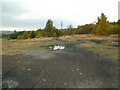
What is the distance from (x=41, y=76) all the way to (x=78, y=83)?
2.56 m

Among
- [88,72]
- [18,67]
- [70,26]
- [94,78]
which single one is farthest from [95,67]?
[70,26]

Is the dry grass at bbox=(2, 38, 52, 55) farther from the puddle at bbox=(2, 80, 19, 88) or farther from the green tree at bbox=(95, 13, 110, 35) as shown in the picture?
the green tree at bbox=(95, 13, 110, 35)

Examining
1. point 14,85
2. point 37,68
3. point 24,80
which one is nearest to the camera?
point 14,85

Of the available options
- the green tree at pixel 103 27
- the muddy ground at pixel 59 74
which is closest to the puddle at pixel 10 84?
the muddy ground at pixel 59 74

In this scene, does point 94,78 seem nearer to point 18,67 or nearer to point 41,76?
point 41,76

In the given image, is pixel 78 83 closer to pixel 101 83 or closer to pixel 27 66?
pixel 101 83

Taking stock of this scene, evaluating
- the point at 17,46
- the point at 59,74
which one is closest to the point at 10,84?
the point at 59,74

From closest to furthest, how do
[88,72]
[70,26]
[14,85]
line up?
[14,85] < [88,72] < [70,26]

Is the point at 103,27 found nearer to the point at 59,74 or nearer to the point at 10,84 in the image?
the point at 59,74

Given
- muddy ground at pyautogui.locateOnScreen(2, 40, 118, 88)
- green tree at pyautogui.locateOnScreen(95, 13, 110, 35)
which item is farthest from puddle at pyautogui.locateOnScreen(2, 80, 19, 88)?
green tree at pyautogui.locateOnScreen(95, 13, 110, 35)

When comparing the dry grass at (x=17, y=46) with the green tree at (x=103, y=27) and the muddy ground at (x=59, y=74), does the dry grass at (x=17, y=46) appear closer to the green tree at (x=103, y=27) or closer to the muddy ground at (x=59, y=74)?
the muddy ground at (x=59, y=74)

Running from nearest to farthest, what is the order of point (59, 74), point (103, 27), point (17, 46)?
point (59, 74) < point (17, 46) < point (103, 27)

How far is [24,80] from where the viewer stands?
13.5 m

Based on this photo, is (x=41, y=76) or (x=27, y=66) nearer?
(x=41, y=76)
